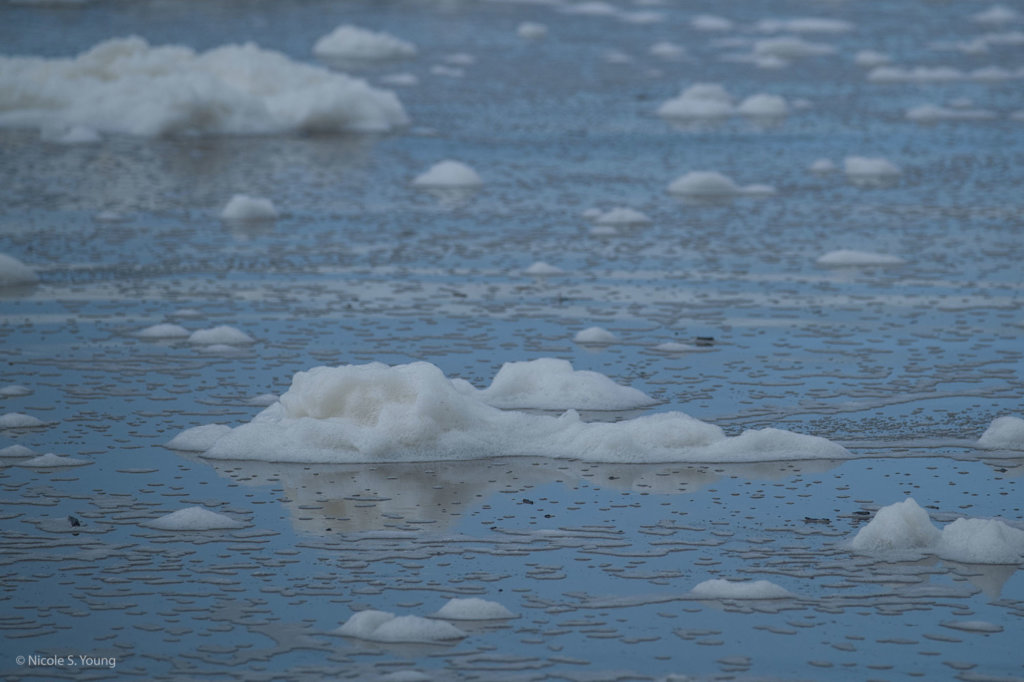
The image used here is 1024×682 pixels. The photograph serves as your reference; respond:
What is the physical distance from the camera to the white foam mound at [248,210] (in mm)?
9531

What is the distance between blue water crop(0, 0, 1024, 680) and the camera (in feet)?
12.9

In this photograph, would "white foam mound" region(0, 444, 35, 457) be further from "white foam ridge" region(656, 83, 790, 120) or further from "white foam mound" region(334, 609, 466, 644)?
"white foam ridge" region(656, 83, 790, 120)

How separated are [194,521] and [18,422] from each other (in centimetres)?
131

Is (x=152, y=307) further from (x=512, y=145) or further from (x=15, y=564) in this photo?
(x=512, y=145)

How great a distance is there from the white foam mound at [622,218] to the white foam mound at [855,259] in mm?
1360

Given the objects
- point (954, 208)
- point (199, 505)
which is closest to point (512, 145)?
point (954, 208)

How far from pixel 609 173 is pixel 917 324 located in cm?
426

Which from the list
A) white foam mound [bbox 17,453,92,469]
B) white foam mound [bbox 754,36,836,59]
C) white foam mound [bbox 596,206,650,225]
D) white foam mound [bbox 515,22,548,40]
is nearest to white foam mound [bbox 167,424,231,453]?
white foam mound [bbox 17,453,92,469]

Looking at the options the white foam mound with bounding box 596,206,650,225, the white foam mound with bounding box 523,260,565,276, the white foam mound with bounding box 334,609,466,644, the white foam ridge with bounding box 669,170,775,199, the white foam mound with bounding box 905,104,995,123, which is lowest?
the white foam mound with bounding box 334,609,466,644

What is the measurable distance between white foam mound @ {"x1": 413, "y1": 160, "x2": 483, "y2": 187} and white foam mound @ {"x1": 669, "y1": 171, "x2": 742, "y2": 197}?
51.7 inches

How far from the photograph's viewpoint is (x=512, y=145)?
1226 cm

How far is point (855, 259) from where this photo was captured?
844 cm

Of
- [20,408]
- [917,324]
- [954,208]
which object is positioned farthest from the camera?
[954,208]

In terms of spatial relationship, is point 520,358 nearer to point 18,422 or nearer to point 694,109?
point 18,422
